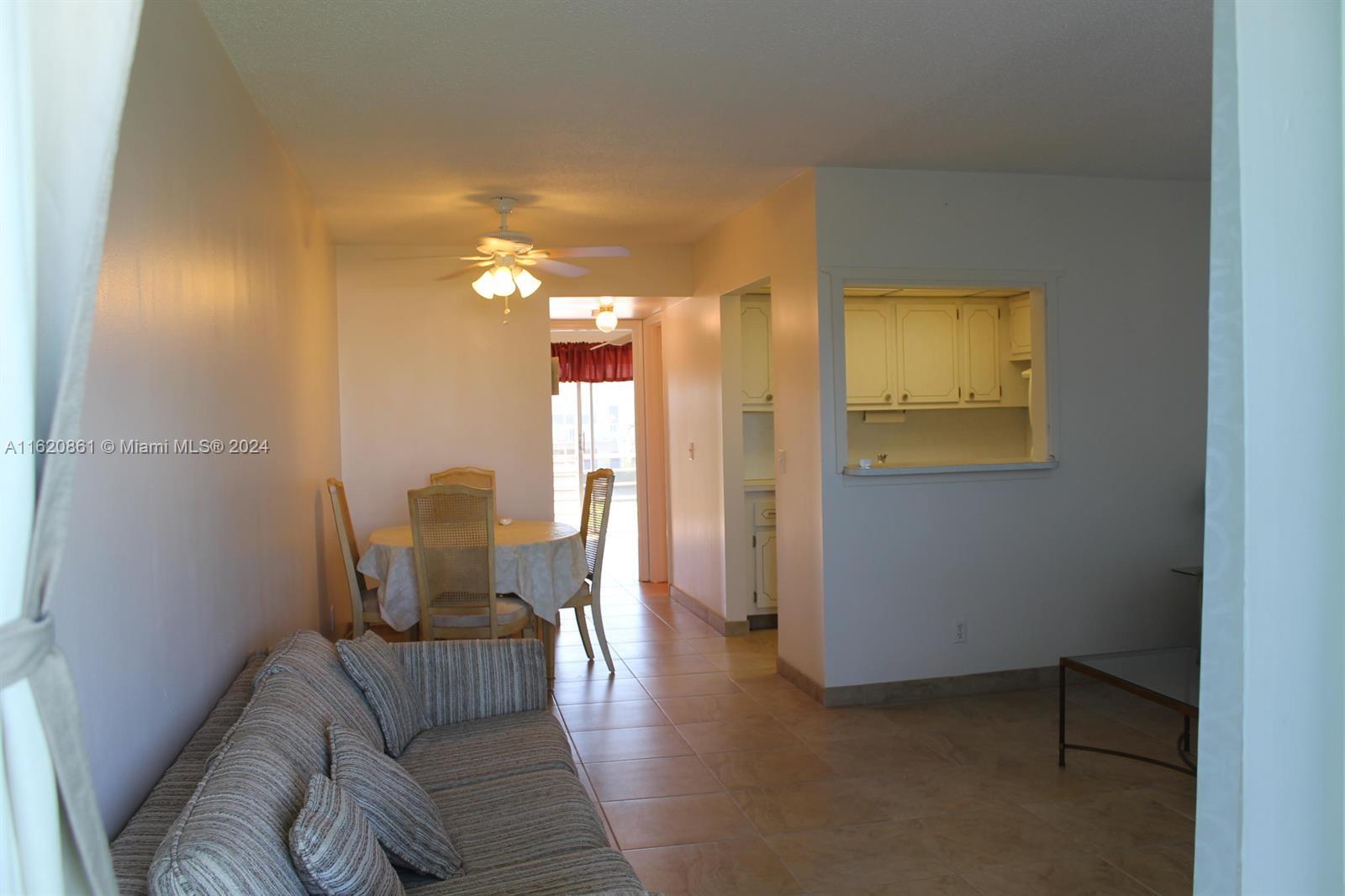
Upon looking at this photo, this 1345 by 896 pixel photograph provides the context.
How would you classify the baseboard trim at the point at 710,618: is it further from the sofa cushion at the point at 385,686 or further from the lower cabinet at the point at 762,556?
the sofa cushion at the point at 385,686

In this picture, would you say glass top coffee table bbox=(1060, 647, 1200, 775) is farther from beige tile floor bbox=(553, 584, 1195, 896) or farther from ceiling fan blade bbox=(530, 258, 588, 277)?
ceiling fan blade bbox=(530, 258, 588, 277)

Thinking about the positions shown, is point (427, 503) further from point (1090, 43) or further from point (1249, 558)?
point (1249, 558)

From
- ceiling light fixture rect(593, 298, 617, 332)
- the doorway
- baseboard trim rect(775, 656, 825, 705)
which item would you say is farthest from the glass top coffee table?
the doorway

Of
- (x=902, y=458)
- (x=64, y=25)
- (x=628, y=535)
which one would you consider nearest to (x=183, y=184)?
(x=64, y=25)

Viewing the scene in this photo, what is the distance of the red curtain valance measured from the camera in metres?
9.78

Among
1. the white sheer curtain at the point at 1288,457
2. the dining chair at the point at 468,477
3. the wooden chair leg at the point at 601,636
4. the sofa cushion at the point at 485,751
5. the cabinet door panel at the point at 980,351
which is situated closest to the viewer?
the white sheer curtain at the point at 1288,457

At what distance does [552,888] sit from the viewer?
6.43 ft

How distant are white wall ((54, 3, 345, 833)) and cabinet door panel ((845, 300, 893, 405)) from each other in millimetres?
3623

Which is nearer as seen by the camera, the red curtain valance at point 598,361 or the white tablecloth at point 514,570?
the white tablecloth at point 514,570

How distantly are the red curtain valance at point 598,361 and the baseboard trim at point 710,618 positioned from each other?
3.08 m

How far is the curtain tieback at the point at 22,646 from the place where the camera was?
0.81 m

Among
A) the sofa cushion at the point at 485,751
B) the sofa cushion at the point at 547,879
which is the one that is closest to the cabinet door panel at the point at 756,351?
the sofa cushion at the point at 485,751

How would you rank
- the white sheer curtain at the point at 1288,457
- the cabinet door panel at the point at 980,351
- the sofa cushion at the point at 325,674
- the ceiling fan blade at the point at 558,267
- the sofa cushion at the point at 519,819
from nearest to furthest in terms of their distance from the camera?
the white sheer curtain at the point at 1288,457, the sofa cushion at the point at 519,819, the sofa cushion at the point at 325,674, the ceiling fan blade at the point at 558,267, the cabinet door panel at the point at 980,351

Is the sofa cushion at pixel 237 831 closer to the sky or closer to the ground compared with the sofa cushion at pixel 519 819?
closer to the sky
